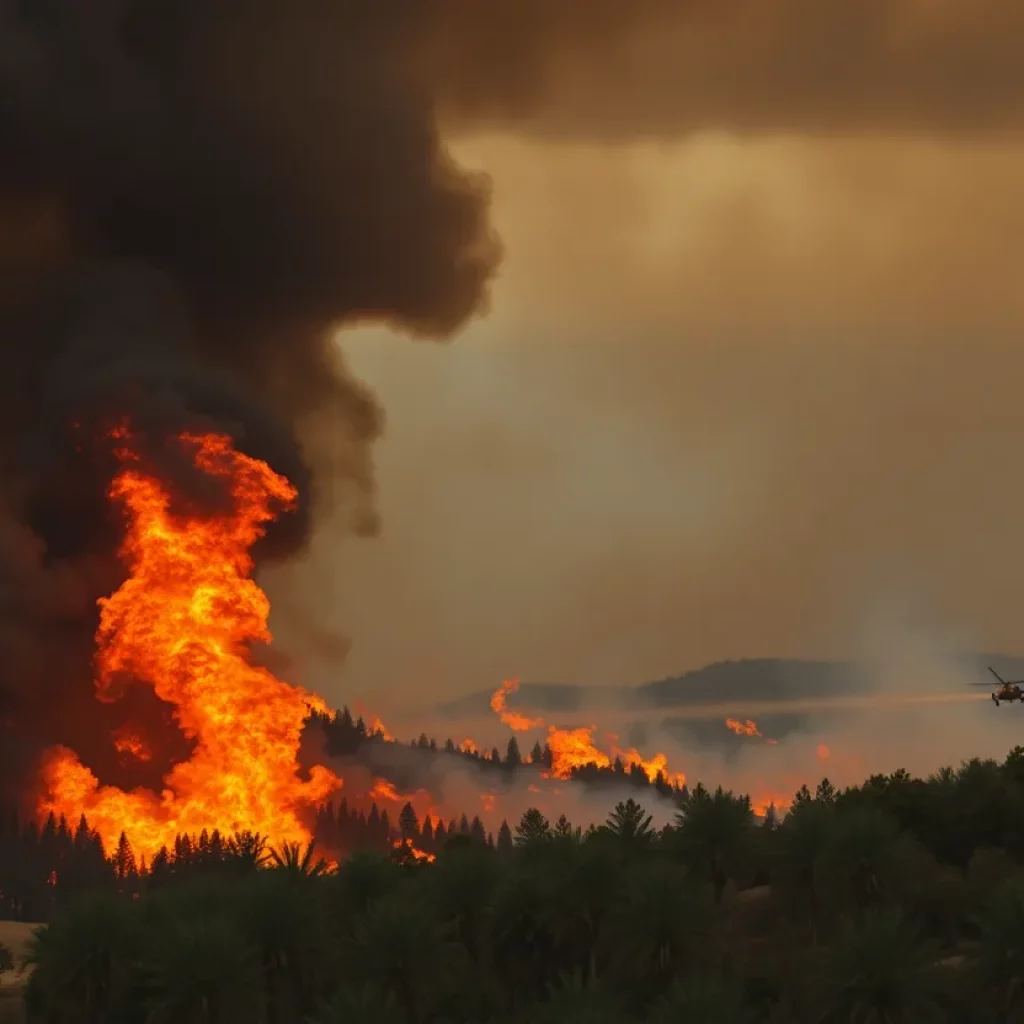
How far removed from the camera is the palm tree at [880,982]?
4644 cm

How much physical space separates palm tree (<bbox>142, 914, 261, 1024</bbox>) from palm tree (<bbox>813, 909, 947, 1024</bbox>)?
17.7 meters

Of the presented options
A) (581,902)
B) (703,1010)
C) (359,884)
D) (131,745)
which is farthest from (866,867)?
(131,745)

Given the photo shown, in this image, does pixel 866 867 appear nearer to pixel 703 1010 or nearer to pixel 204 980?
pixel 703 1010

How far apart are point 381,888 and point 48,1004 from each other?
1369cm

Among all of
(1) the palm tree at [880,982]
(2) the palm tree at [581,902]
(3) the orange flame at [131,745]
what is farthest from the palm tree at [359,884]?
(3) the orange flame at [131,745]

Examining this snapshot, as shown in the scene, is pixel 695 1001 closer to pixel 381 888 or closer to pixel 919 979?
pixel 919 979

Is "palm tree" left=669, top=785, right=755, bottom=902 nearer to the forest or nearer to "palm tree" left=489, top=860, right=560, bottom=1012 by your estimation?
the forest

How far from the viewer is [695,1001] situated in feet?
132

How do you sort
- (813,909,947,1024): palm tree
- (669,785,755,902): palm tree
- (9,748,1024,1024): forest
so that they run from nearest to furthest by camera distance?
(813,909,947,1024): palm tree → (9,748,1024,1024): forest → (669,785,755,902): palm tree

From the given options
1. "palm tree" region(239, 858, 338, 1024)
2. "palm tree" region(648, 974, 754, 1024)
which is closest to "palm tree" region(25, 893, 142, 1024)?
"palm tree" region(239, 858, 338, 1024)

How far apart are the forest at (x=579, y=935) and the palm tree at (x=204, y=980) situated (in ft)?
0.21

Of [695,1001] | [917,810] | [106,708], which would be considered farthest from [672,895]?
[106,708]

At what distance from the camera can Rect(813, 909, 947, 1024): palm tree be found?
46.4 meters

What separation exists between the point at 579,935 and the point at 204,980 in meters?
15.1
